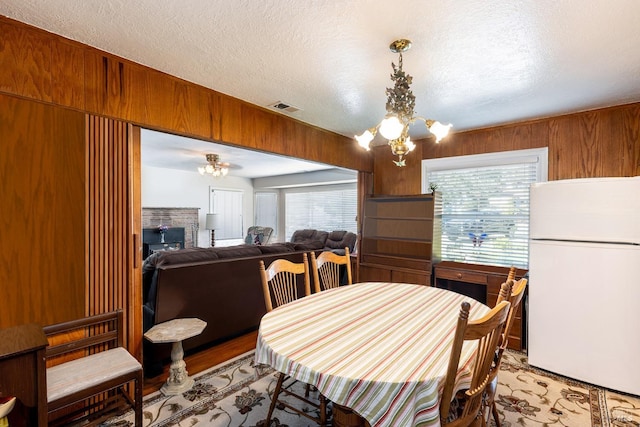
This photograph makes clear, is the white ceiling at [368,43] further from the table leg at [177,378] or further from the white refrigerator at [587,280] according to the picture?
the table leg at [177,378]

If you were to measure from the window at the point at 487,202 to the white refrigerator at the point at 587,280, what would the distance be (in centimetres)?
81

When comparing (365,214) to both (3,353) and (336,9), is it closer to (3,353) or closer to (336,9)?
(336,9)

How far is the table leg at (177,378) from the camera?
2.24 metres

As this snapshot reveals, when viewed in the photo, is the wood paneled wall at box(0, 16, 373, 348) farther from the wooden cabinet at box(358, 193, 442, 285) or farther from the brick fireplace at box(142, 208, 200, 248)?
the brick fireplace at box(142, 208, 200, 248)

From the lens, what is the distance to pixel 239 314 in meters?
3.19

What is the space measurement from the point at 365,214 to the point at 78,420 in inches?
138

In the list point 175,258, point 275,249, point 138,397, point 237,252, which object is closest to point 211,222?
point 275,249

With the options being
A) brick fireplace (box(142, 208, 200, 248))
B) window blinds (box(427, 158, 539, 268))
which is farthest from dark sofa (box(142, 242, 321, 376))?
brick fireplace (box(142, 208, 200, 248))

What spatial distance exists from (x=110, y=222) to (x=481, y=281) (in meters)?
3.35

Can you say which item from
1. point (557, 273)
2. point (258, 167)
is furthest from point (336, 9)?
point (258, 167)

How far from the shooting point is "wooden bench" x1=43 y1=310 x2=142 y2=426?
1.59m

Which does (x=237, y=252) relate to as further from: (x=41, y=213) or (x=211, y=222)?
(x=211, y=222)

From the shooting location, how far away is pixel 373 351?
50.8 inches

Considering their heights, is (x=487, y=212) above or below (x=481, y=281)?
above
